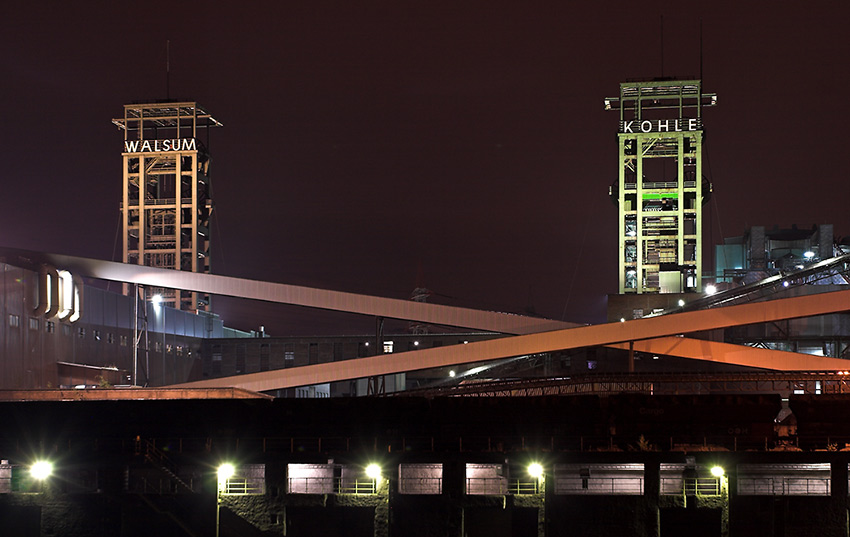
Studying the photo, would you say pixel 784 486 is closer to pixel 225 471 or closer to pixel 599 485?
Result: pixel 599 485

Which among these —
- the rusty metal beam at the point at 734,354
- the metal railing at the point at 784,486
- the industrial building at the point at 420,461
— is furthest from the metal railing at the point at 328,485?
the rusty metal beam at the point at 734,354

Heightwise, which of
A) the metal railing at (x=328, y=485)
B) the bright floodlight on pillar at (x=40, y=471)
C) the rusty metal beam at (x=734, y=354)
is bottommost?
the metal railing at (x=328, y=485)

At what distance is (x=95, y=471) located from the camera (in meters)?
38.8

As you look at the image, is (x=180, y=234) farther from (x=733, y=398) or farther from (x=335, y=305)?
(x=733, y=398)

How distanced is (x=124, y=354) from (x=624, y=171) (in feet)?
172

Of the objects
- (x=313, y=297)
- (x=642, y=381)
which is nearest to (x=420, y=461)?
(x=642, y=381)

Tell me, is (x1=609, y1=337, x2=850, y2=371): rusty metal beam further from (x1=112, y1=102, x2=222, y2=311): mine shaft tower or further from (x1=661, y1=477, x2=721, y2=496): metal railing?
(x1=112, y1=102, x2=222, y2=311): mine shaft tower

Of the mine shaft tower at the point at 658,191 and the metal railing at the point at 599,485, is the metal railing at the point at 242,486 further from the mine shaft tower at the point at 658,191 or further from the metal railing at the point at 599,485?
the mine shaft tower at the point at 658,191

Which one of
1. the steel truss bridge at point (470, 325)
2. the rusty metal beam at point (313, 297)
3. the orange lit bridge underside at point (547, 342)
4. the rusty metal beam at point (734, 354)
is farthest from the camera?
the rusty metal beam at point (734, 354)

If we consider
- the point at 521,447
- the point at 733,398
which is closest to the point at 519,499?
the point at 521,447

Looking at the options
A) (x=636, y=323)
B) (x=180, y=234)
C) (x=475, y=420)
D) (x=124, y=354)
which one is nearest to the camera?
(x=475, y=420)

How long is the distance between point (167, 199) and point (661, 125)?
48443mm

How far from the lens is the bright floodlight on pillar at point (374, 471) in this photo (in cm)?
3816

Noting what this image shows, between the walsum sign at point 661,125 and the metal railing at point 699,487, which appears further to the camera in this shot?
the walsum sign at point 661,125
